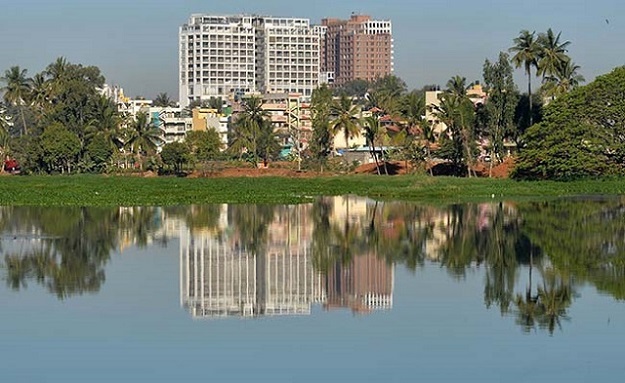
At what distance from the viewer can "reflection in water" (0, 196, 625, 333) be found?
20.8 m

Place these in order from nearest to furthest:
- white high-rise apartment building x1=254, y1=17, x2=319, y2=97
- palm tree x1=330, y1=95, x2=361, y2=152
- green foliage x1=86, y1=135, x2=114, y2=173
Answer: palm tree x1=330, y1=95, x2=361, y2=152, green foliage x1=86, y1=135, x2=114, y2=173, white high-rise apartment building x1=254, y1=17, x2=319, y2=97

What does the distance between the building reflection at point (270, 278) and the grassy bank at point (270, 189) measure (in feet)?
46.5

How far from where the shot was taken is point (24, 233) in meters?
32.4

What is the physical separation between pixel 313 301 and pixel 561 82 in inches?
1713

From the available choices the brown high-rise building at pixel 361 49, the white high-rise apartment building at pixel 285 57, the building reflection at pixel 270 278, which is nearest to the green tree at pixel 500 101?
the building reflection at pixel 270 278

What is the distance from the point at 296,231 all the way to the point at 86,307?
13.6m

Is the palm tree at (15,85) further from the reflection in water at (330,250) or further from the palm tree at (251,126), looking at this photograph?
the reflection in water at (330,250)

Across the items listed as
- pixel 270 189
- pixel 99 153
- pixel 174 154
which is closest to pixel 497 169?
pixel 270 189

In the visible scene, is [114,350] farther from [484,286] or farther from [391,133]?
[391,133]

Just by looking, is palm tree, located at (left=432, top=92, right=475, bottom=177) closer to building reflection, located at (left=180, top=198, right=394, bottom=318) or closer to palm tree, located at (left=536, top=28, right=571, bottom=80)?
palm tree, located at (left=536, top=28, right=571, bottom=80)

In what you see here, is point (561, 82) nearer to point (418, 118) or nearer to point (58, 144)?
point (418, 118)

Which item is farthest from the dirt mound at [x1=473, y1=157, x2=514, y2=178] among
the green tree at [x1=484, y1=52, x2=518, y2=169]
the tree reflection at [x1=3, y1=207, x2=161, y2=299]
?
the tree reflection at [x1=3, y1=207, x2=161, y2=299]

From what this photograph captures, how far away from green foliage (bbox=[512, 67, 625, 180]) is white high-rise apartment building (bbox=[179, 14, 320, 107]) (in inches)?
4390

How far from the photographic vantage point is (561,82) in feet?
202
